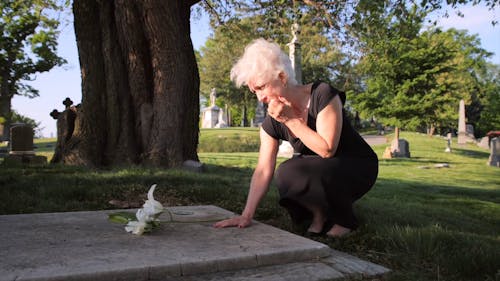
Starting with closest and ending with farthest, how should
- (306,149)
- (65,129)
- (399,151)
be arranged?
(306,149)
(65,129)
(399,151)

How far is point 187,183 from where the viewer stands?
5586 mm

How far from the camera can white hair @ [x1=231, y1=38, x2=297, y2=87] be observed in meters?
2.87

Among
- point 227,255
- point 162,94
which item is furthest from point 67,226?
point 162,94

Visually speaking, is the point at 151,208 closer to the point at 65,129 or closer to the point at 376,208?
the point at 376,208

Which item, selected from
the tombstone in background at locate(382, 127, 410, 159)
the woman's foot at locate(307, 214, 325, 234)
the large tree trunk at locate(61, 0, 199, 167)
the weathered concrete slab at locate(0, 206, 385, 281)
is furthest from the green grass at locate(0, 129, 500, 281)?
the tombstone in background at locate(382, 127, 410, 159)

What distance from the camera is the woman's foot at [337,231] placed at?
10.5ft

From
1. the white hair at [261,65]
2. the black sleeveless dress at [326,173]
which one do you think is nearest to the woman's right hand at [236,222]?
the black sleeveless dress at [326,173]

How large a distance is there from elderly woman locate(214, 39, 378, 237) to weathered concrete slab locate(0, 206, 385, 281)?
0.35 metres

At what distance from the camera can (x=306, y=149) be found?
338 centimetres

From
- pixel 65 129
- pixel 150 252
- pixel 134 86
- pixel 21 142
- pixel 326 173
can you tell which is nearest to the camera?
pixel 150 252

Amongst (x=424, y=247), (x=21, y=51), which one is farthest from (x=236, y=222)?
(x=21, y=51)

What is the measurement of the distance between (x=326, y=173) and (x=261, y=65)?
2.92 feet

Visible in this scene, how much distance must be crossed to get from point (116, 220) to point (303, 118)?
1527 mm

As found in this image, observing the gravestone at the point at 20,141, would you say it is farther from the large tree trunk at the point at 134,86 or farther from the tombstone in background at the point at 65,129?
the large tree trunk at the point at 134,86
